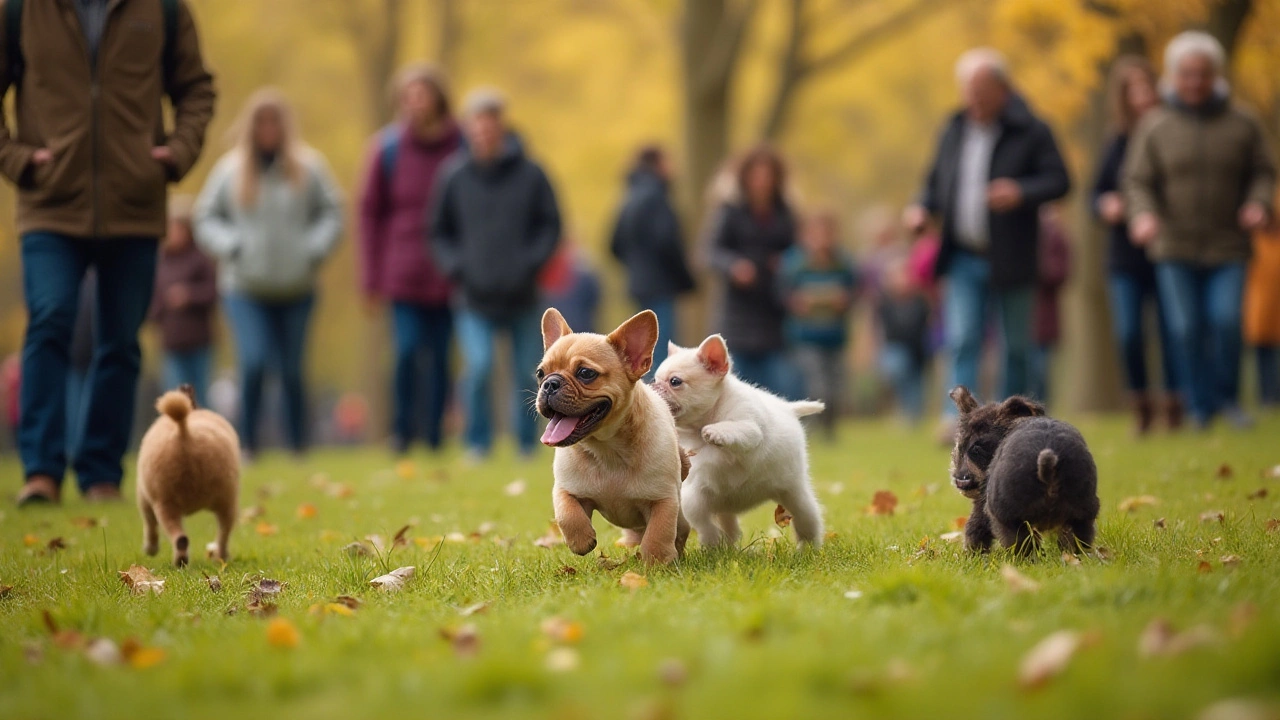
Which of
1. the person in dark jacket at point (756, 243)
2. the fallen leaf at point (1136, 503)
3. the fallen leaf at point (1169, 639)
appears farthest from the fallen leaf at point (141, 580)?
the person in dark jacket at point (756, 243)

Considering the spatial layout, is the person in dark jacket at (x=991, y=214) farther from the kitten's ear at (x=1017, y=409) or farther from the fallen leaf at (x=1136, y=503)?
the kitten's ear at (x=1017, y=409)

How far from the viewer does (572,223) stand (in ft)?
90.0

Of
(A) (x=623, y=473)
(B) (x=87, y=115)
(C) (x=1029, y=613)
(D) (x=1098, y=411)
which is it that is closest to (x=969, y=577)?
(C) (x=1029, y=613)

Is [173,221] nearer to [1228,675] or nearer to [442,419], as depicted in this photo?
[442,419]

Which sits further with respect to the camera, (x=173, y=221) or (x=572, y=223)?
(x=572, y=223)

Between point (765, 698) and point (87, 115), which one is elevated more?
point (87, 115)

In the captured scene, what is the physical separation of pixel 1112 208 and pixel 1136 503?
5361 mm

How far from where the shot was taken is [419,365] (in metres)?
12.1

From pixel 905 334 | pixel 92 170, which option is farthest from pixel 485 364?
pixel 905 334

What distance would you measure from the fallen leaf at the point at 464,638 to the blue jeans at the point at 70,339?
4.49 meters

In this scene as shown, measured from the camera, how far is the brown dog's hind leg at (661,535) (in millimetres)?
4648

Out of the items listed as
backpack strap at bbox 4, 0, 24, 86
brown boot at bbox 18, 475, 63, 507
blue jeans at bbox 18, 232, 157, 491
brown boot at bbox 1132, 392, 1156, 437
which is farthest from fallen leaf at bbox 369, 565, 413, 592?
brown boot at bbox 1132, 392, 1156, 437

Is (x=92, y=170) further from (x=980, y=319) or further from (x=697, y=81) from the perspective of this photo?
(x=697, y=81)

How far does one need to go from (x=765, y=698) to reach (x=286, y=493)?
6425 mm
